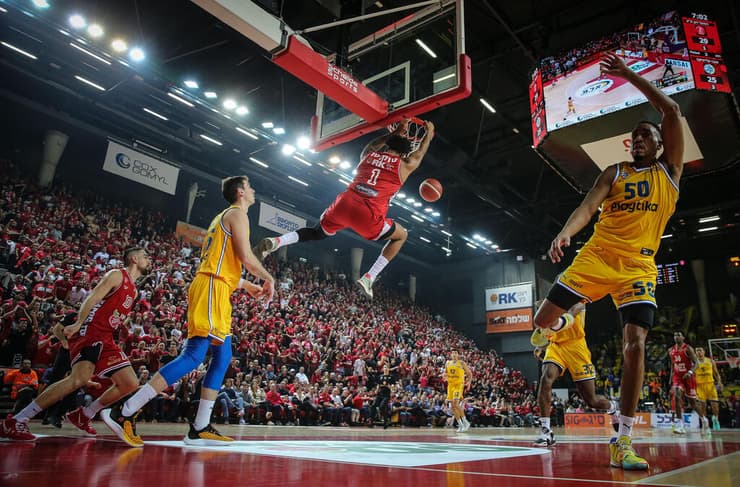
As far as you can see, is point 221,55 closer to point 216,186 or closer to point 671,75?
point 216,186

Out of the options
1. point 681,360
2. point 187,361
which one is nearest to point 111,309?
point 187,361

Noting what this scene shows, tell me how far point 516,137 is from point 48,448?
14804mm

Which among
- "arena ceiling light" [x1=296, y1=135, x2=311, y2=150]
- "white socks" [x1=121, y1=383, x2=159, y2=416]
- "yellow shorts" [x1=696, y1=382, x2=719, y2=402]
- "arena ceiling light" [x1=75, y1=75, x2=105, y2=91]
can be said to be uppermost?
"arena ceiling light" [x1=75, y1=75, x2=105, y2=91]

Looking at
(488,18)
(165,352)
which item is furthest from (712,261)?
(165,352)

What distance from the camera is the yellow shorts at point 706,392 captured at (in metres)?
9.91

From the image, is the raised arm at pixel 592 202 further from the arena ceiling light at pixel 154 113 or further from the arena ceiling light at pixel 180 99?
the arena ceiling light at pixel 154 113

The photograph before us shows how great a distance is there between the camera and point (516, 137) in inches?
599

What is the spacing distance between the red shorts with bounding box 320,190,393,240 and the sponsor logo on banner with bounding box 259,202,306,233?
42.8 feet

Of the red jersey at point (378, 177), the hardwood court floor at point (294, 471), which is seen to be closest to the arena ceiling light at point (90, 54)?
the red jersey at point (378, 177)

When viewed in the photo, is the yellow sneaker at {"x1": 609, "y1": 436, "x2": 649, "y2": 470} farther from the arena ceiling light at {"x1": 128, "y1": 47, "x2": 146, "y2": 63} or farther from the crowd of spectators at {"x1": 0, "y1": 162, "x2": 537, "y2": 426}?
the arena ceiling light at {"x1": 128, "y1": 47, "x2": 146, "y2": 63}

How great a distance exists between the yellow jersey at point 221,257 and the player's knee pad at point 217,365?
46 centimetres

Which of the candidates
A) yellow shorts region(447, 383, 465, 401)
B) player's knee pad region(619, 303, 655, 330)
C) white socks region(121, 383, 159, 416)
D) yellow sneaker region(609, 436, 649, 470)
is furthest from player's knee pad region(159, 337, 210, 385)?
yellow shorts region(447, 383, 465, 401)

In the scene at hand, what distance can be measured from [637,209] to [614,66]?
38.4 inches

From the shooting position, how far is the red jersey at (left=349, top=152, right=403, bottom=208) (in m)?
4.47
